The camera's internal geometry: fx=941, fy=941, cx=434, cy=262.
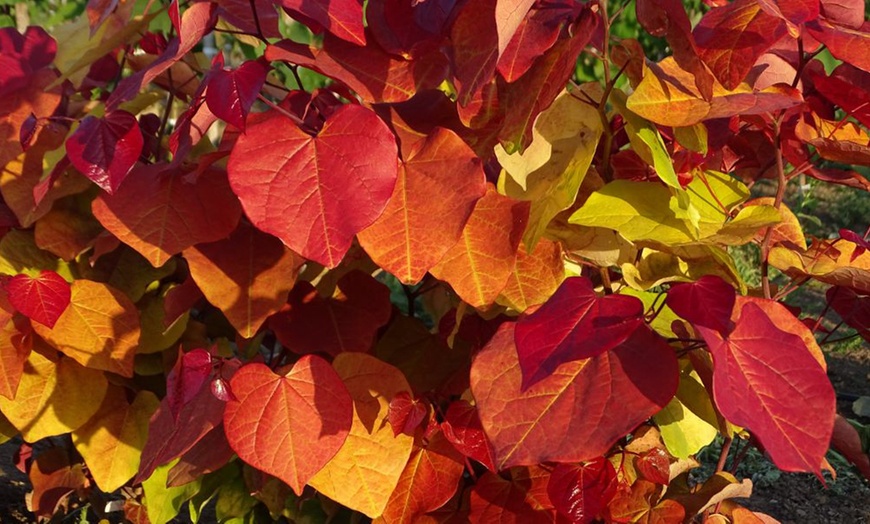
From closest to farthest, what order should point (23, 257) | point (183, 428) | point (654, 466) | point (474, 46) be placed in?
point (474, 46), point (183, 428), point (654, 466), point (23, 257)

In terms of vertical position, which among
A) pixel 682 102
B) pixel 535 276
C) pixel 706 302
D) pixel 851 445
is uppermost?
pixel 682 102

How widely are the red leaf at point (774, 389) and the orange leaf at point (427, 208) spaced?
245 millimetres

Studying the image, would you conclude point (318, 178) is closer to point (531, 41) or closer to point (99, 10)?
point (531, 41)

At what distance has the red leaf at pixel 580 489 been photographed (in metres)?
0.99

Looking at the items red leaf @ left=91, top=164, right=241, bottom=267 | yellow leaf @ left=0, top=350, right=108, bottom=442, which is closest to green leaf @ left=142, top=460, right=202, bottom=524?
yellow leaf @ left=0, top=350, right=108, bottom=442

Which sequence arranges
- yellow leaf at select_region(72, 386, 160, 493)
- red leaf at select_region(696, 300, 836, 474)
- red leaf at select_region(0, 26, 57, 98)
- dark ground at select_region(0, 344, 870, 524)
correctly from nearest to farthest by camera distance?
red leaf at select_region(696, 300, 836, 474) → red leaf at select_region(0, 26, 57, 98) → yellow leaf at select_region(72, 386, 160, 493) → dark ground at select_region(0, 344, 870, 524)

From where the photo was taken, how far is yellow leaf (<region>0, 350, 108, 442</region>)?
1.25 m

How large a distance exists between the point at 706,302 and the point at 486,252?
240 mm

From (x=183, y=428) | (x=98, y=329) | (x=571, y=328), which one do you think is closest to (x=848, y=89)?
(x=571, y=328)

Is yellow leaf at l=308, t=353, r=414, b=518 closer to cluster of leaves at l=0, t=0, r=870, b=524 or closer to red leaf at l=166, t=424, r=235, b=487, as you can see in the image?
cluster of leaves at l=0, t=0, r=870, b=524

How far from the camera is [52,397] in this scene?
1.26 metres

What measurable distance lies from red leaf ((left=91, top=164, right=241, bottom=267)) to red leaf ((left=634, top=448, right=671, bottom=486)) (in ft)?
1.75

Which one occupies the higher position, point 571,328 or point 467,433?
point 571,328

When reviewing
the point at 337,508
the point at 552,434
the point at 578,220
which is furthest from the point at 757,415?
the point at 337,508
